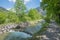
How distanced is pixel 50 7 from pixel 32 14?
7799 cm

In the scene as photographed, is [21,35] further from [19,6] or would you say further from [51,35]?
[19,6]

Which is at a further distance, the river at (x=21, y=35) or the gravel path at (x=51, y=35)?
the river at (x=21, y=35)

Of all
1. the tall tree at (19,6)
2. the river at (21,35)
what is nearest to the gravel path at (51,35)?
the river at (21,35)

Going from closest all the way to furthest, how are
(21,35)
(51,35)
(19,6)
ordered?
(51,35)
(21,35)
(19,6)

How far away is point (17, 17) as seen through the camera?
8356cm

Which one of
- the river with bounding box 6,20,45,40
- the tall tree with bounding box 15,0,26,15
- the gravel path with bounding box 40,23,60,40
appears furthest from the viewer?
A: the tall tree with bounding box 15,0,26,15

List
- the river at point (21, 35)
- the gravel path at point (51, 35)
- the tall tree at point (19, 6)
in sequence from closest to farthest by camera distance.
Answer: the gravel path at point (51, 35) < the river at point (21, 35) < the tall tree at point (19, 6)

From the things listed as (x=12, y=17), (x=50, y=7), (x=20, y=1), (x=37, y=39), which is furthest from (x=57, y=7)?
(x=20, y=1)

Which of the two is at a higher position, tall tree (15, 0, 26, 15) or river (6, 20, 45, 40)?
tall tree (15, 0, 26, 15)

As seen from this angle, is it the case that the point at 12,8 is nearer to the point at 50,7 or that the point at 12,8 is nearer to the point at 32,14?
the point at 32,14

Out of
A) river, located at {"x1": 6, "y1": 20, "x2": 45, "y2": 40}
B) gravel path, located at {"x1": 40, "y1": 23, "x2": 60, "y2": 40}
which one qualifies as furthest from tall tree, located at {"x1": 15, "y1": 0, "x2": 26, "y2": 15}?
gravel path, located at {"x1": 40, "y1": 23, "x2": 60, "y2": 40}

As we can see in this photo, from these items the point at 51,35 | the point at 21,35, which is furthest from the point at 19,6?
the point at 51,35

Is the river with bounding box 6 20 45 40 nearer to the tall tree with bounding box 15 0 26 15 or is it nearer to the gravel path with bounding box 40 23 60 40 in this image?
the gravel path with bounding box 40 23 60 40

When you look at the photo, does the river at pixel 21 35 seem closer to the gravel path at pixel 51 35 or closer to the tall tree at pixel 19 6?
A: the gravel path at pixel 51 35
